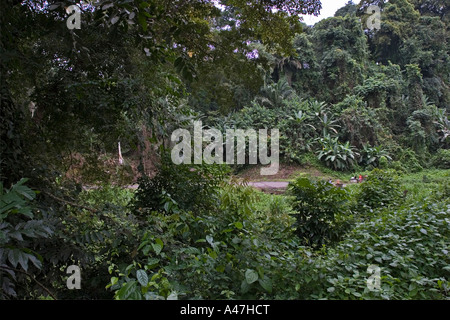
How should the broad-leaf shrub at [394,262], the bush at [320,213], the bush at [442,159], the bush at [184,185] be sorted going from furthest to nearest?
the bush at [442,159]
the bush at [320,213]
the bush at [184,185]
the broad-leaf shrub at [394,262]

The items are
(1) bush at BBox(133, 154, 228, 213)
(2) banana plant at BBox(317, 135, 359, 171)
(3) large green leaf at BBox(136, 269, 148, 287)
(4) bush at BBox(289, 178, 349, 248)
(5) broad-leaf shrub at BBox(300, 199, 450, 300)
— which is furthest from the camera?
(2) banana plant at BBox(317, 135, 359, 171)

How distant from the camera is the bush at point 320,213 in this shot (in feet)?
9.34

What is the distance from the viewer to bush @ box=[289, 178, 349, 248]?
2.85 m

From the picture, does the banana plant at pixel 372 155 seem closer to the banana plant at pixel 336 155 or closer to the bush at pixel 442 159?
the banana plant at pixel 336 155

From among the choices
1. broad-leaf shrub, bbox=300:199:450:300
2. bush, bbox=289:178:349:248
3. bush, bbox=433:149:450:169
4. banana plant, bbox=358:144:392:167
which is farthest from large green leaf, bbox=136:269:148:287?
bush, bbox=433:149:450:169

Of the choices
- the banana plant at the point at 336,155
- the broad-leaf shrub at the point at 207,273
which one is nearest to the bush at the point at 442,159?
the banana plant at the point at 336,155

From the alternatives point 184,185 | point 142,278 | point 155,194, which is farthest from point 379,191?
point 142,278

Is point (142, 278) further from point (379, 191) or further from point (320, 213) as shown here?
point (379, 191)

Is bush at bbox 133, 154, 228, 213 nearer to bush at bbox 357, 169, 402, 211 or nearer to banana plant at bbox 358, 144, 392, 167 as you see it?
bush at bbox 357, 169, 402, 211

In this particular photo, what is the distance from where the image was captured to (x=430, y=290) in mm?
1558

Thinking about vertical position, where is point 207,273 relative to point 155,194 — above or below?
below

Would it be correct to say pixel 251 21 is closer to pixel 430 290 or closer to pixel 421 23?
pixel 430 290

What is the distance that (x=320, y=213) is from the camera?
2.85 meters
